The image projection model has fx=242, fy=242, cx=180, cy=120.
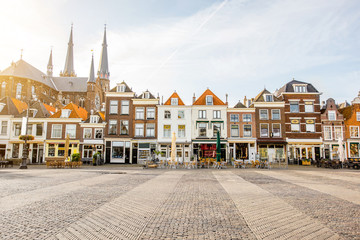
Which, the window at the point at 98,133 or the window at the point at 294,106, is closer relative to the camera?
the window at the point at 98,133

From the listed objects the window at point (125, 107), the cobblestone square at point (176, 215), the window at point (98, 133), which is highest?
the window at point (125, 107)

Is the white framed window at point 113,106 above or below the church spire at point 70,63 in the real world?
below

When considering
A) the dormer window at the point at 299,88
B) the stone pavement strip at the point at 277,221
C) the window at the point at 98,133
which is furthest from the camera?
the dormer window at the point at 299,88

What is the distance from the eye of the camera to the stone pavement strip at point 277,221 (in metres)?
4.83

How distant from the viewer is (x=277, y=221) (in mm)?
5699

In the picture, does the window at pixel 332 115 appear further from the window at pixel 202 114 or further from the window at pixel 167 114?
the window at pixel 167 114

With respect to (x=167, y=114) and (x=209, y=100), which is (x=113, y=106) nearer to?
(x=167, y=114)

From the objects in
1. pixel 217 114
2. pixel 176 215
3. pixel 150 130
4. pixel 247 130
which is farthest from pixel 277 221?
pixel 247 130

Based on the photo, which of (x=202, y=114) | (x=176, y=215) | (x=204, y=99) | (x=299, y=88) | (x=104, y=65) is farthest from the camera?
(x=104, y=65)

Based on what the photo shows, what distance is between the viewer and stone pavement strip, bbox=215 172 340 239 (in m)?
4.83

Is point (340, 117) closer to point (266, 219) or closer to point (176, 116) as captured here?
point (176, 116)

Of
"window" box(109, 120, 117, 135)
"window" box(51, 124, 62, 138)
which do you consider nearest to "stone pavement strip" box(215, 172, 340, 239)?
"window" box(109, 120, 117, 135)

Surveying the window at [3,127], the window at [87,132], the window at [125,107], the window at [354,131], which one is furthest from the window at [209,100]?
the window at [3,127]

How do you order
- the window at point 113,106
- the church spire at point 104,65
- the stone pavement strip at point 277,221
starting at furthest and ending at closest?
1. the church spire at point 104,65
2. the window at point 113,106
3. the stone pavement strip at point 277,221
